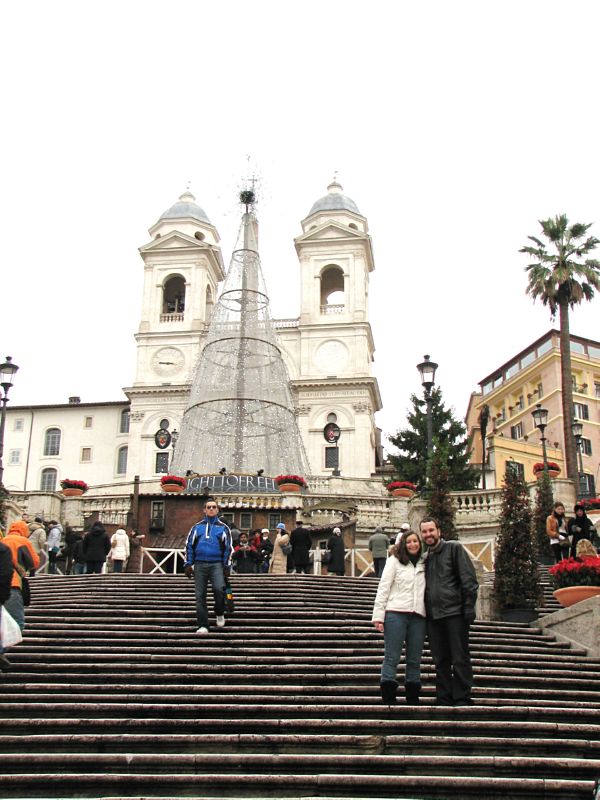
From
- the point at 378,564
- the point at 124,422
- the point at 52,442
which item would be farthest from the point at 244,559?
the point at 52,442

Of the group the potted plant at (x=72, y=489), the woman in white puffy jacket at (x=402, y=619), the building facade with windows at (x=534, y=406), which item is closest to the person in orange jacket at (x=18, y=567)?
the woman in white puffy jacket at (x=402, y=619)

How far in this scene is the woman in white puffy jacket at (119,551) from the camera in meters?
20.7

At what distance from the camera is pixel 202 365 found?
3497cm

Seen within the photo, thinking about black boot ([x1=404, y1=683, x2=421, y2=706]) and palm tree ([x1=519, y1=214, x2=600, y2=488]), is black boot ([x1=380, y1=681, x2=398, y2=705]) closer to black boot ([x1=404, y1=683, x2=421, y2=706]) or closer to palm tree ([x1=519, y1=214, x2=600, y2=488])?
black boot ([x1=404, y1=683, x2=421, y2=706])

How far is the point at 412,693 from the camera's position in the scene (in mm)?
9484

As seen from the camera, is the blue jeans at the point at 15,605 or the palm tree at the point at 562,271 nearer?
the blue jeans at the point at 15,605

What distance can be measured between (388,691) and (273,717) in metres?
1.09

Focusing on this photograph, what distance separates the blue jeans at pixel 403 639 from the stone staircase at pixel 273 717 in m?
0.35

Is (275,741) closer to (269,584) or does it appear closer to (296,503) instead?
(269,584)

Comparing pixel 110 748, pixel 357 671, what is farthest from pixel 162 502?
pixel 110 748

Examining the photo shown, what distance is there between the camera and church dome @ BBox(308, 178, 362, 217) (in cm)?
6750

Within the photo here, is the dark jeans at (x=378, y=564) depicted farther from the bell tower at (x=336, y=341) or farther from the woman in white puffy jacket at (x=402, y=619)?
the bell tower at (x=336, y=341)

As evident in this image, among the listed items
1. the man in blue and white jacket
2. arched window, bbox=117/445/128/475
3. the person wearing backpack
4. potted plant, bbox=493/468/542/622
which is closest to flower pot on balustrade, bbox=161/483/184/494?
the person wearing backpack

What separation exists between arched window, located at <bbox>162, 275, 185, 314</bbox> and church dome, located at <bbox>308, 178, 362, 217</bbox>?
9889 millimetres
